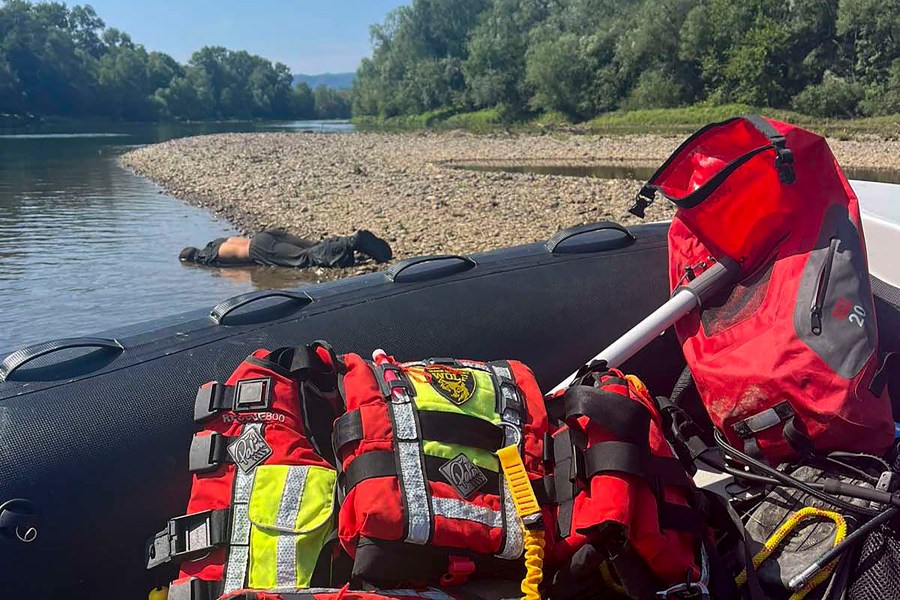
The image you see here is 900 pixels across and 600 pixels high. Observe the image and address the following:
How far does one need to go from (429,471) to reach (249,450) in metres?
0.33

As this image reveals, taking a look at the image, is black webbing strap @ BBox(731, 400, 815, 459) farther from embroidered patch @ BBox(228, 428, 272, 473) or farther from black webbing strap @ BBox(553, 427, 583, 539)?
embroidered patch @ BBox(228, 428, 272, 473)

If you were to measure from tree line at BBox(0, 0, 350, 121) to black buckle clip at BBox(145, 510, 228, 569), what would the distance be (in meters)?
55.8

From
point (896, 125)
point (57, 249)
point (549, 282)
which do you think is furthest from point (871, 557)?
point (896, 125)

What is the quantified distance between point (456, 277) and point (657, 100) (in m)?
33.3

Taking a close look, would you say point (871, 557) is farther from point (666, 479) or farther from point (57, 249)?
point (57, 249)

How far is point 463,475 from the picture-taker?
1312mm

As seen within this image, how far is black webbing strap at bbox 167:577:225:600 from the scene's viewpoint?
4.08 ft

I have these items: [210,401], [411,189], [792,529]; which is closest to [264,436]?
[210,401]

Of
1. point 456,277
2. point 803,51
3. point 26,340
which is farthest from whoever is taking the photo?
point 803,51

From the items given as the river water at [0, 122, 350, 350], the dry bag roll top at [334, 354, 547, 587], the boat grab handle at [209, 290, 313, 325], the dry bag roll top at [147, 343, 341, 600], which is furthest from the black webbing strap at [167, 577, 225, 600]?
the river water at [0, 122, 350, 350]

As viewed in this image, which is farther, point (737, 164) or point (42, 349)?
point (737, 164)

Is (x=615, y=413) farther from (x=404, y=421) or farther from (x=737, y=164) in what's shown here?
(x=737, y=164)

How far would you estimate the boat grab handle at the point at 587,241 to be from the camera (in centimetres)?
238

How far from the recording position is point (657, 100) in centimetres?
3300
